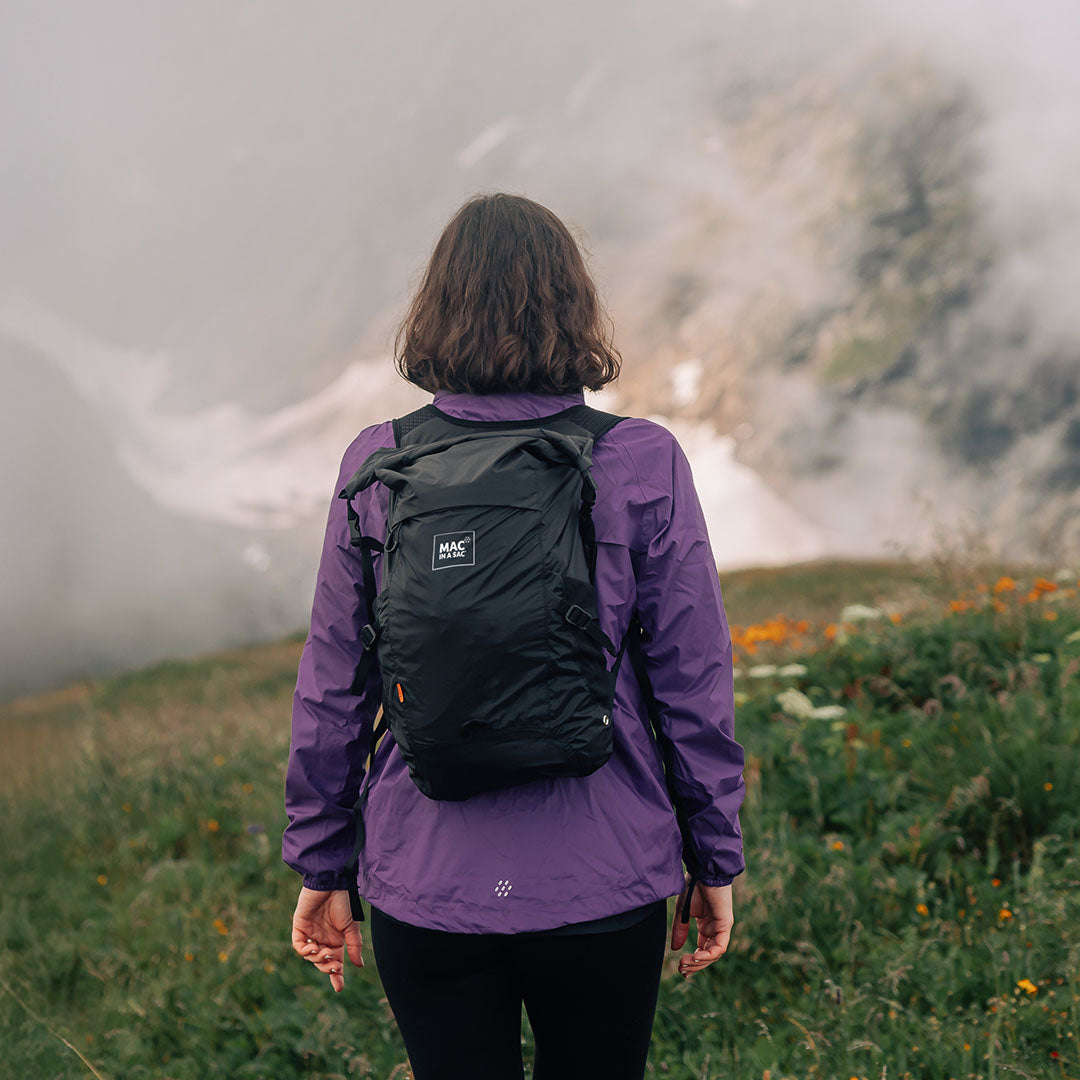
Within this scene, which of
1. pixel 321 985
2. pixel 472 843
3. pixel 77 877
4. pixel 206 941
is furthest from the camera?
pixel 77 877

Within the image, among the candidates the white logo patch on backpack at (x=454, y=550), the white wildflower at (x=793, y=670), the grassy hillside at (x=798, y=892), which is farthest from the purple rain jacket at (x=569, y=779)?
the white wildflower at (x=793, y=670)

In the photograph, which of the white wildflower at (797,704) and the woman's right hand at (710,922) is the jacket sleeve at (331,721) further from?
the white wildflower at (797,704)

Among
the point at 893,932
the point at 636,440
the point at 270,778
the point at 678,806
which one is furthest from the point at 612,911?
the point at 270,778

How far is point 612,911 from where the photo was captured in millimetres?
1580

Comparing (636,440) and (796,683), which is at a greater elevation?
Result: (636,440)

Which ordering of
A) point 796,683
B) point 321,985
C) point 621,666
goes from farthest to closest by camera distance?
point 796,683
point 321,985
point 621,666

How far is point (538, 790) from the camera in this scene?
1577 millimetres

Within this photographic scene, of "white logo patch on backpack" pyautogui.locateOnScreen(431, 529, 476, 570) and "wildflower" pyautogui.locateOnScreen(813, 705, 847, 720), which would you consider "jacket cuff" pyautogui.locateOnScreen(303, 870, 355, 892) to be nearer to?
"white logo patch on backpack" pyautogui.locateOnScreen(431, 529, 476, 570)

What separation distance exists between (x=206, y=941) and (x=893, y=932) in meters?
2.58

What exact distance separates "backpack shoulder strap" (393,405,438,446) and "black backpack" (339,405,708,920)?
0.21 metres

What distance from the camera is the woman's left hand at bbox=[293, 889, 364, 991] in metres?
1.84

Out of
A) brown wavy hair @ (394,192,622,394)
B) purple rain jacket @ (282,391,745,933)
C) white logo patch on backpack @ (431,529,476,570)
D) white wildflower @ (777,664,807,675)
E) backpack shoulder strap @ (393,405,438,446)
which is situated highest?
brown wavy hair @ (394,192,622,394)

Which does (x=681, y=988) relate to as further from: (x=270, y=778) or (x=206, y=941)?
(x=270, y=778)

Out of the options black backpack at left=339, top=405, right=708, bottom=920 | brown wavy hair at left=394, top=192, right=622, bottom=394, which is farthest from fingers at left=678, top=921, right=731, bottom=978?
brown wavy hair at left=394, top=192, right=622, bottom=394
